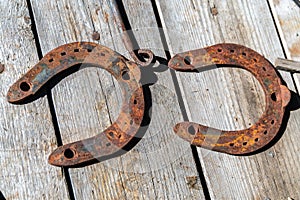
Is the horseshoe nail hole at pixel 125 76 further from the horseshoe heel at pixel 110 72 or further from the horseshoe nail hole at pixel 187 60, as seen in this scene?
the horseshoe nail hole at pixel 187 60

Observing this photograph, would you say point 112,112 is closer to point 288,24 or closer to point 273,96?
point 273,96

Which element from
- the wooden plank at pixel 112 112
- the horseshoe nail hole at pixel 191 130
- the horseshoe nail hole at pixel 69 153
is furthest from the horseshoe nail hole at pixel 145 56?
the horseshoe nail hole at pixel 69 153

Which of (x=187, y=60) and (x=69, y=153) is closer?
(x=69, y=153)

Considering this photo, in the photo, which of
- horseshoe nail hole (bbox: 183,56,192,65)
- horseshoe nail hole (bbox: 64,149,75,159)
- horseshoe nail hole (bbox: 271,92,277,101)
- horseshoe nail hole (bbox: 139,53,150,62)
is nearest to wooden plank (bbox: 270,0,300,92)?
horseshoe nail hole (bbox: 271,92,277,101)

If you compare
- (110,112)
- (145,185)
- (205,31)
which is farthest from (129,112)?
(205,31)

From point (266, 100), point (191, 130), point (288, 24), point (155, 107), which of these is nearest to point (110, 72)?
point (155, 107)

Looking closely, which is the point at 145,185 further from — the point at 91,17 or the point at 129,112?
the point at 91,17
